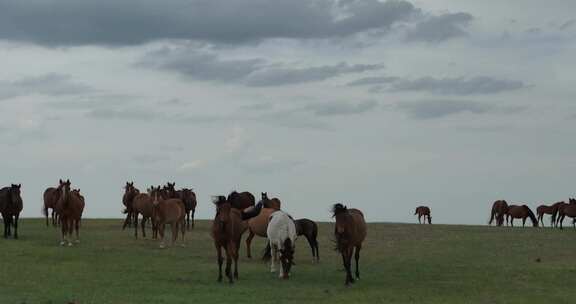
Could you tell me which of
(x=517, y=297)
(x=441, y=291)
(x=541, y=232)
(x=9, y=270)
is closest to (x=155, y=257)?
(x=9, y=270)

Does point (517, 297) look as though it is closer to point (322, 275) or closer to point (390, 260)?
point (322, 275)

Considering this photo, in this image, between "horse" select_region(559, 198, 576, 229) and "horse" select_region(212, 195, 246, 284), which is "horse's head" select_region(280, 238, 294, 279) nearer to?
"horse" select_region(212, 195, 246, 284)

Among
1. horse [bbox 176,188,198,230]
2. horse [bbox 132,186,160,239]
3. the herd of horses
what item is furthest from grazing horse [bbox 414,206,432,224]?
horse [bbox 132,186,160,239]

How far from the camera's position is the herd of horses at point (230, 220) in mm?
23719

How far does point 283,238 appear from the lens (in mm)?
25062

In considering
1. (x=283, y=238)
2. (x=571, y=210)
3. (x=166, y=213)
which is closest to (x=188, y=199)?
(x=166, y=213)

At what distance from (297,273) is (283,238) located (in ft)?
5.70

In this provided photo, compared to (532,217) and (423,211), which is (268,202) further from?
(423,211)

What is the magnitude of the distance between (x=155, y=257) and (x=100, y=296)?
32.1 feet

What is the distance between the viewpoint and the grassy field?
829 inches

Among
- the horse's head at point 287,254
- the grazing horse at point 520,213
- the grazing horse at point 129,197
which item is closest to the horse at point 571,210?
the grazing horse at point 520,213

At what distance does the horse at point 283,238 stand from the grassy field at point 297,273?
0.50m

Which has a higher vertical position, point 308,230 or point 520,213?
point 520,213

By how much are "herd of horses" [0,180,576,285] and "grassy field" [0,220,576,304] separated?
2.38 feet
